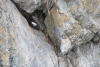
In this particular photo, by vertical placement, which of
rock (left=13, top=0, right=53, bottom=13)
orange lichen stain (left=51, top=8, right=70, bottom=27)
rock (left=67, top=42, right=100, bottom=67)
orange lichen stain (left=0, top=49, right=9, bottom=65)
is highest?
rock (left=13, top=0, right=53, bottom=13)

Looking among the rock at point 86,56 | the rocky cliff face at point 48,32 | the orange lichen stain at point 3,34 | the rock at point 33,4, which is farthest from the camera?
the rock at point 86,56

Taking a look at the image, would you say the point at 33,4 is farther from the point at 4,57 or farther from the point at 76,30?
the point at 4,57

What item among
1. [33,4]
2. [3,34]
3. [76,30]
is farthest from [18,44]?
[76,30]

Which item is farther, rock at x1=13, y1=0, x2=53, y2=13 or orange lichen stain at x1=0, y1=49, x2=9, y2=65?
rock at x1=13, y1=0, x2=53, y2=13

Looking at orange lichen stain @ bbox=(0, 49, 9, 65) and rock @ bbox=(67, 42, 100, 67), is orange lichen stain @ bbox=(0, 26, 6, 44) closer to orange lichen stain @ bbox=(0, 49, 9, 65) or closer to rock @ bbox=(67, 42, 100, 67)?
orange lichen stain @ bbox=(0, 49, 9, 65)

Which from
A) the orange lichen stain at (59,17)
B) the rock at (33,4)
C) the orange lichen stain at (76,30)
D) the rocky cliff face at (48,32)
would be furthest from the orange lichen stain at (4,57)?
the orange lichen stain at (76,30)

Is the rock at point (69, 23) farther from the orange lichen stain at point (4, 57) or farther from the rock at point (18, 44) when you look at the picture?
the orange lichen stain at point (4, 57)

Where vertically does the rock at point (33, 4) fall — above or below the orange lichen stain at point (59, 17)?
above

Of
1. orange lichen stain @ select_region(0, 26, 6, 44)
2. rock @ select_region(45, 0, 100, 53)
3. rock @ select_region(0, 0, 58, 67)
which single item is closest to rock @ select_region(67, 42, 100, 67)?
rock @ select_region(45, 0, 100, 53)
